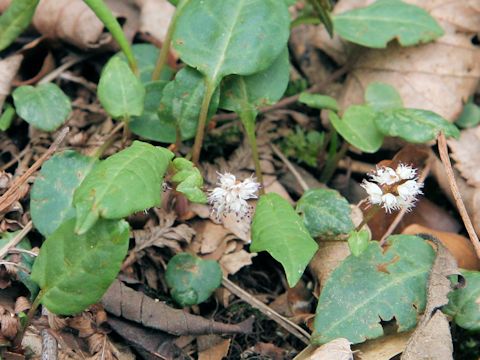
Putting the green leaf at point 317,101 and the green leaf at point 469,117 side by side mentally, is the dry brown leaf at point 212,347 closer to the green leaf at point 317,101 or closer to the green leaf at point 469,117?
the green leaf at point 317,101

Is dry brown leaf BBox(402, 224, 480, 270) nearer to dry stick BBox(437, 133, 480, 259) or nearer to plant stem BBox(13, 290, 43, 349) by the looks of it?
dry stick BBox(437, 133, 480, 259)

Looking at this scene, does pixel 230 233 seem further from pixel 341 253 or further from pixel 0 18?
pixel 0 18

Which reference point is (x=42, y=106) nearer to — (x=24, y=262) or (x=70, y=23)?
(x=70, y=23)

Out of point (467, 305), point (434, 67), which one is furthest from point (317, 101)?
point (467, 305)

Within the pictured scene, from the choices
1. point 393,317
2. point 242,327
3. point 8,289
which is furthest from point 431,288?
point 8,289

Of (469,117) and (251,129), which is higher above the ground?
(251,129)
